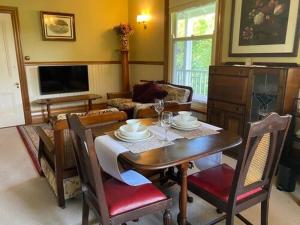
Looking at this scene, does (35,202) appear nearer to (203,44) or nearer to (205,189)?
(205,189)

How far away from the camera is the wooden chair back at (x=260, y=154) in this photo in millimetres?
1389

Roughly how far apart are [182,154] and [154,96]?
276cm

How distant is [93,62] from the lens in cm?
554

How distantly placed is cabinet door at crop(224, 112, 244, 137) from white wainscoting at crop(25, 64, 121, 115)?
11.0 ft

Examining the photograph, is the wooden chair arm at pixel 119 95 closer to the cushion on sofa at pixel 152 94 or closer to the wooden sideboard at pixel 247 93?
the cushion on sofa at pixel 152 94

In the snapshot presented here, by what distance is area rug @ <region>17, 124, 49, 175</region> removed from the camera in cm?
320

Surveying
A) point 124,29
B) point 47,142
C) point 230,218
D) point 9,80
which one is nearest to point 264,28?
point 230,218

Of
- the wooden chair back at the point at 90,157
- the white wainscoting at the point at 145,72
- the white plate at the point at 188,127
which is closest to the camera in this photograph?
the wooden chair back at the point at 90,157

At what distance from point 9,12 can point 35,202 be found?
3.76 meters

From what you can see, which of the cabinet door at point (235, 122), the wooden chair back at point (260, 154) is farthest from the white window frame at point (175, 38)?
the wooden chair back at point (260, 154)

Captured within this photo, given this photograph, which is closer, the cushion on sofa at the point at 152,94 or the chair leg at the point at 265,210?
the chair leg at the point at 265,210

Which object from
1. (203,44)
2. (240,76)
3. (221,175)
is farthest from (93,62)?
(221,175)

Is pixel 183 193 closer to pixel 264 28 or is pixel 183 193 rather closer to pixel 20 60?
pixel 264 28

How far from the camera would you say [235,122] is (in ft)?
10.2
